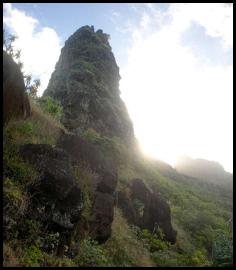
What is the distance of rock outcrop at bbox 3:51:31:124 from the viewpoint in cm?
1306

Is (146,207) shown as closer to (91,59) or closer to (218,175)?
(91,59)

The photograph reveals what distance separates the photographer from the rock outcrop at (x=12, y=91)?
1306 cm

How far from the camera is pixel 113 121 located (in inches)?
1457

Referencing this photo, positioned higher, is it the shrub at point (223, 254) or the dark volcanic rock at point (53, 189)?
the dark volcanic rock at point (53, 189)

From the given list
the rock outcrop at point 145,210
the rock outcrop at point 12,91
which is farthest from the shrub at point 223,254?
the rock outcrop at point 12,91

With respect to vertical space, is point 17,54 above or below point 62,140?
above

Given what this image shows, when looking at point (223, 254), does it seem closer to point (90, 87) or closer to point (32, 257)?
point (32, 257)

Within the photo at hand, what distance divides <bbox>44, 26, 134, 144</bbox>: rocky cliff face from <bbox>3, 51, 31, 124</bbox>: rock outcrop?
39.4 feet

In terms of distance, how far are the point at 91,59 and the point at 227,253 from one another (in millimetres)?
33844

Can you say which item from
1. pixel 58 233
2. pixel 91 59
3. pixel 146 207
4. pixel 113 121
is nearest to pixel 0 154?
pixel 58 233

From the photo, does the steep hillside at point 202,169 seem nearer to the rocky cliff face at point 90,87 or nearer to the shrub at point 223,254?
the rocky cliff face at point 90,87

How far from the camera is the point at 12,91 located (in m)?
13.7

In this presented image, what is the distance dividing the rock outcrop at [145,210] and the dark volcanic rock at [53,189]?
17.5ft

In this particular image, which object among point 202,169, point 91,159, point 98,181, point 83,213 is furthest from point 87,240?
point 202,169
